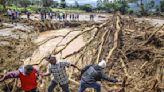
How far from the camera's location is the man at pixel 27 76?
696cm

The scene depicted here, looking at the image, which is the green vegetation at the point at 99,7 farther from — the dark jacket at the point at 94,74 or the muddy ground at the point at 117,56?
the dark jacket at the point at 94,74

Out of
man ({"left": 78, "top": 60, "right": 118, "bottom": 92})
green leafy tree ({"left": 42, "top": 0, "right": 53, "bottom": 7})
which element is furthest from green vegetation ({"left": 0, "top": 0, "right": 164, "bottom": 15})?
man ({"left": 78, "top": 60, "right": 118, "bottom": 92})

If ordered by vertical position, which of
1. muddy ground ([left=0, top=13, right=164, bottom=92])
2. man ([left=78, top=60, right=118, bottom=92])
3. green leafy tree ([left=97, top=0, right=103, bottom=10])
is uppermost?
man ([left=78, top=60, right=118, bottom=92])

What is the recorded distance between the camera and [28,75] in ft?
23.3

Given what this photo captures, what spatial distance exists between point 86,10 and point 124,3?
22.3ft

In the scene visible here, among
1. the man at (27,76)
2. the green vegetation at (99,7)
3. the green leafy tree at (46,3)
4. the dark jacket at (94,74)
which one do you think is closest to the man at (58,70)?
the man at (27,76)

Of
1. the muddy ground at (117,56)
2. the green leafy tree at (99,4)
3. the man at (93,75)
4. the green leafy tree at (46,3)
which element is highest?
the man at (93,75)

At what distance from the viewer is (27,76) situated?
7113mm

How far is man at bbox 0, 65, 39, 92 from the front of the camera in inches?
274

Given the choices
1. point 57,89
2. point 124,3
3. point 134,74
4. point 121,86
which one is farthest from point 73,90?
point 124,3

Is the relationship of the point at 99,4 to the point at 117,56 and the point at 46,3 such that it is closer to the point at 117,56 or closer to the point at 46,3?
the point at 46,3

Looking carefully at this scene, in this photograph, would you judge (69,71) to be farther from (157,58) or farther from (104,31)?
(104,31)

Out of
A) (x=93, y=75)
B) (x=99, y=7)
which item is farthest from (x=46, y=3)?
(x=93, y=75)

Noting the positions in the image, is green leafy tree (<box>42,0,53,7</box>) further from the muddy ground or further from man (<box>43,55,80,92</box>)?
man (<box>43,55,80,92</box>)
